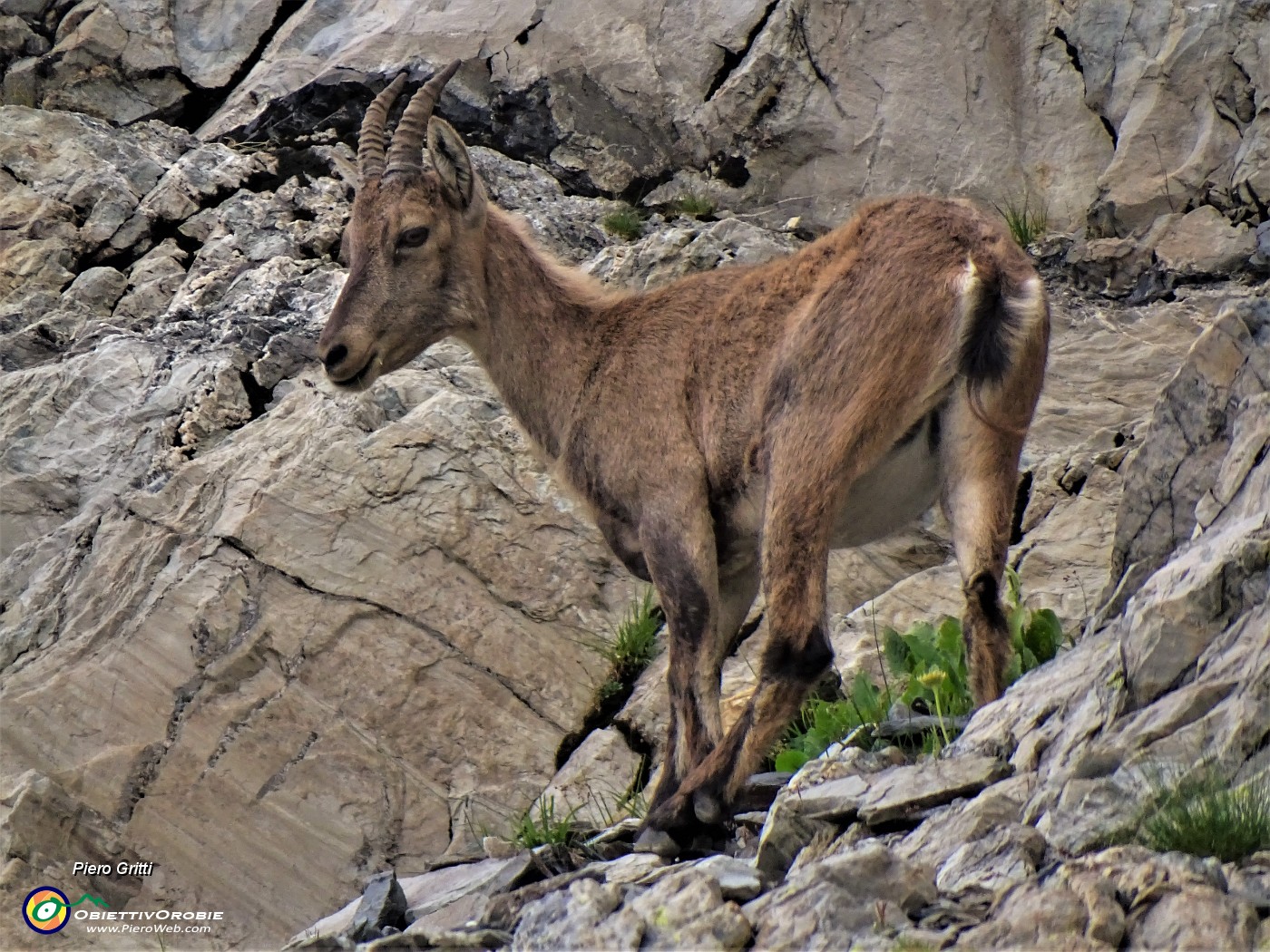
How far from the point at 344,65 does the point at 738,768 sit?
304 inches

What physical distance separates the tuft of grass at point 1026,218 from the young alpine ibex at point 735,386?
12.4ft

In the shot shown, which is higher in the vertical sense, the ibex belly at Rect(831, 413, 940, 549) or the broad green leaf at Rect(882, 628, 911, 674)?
the ibex belly at Rect(831, 413, 940, 549)

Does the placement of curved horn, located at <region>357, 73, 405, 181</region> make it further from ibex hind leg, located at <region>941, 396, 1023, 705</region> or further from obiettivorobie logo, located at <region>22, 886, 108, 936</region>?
obiettivorobie logo, located at <region>22, 886, 108, 936</region>

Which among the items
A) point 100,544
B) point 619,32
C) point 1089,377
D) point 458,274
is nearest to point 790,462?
point 458,274

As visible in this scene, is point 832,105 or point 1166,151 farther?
point 832,105

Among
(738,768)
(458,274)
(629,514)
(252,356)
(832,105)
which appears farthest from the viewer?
(832,105)

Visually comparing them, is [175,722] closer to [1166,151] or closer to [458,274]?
[458,274]

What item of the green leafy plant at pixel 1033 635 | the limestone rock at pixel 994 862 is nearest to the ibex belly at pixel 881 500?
the green leafy plant at pixel 1033 635

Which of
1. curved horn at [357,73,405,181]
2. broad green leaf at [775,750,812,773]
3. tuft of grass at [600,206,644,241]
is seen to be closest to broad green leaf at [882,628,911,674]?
broad green leaf at [775,750,812,773]

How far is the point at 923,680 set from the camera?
6391mm

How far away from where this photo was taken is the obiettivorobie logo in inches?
295

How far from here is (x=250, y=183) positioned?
11.1m

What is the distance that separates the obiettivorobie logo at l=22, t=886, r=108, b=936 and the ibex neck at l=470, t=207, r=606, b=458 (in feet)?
10.9

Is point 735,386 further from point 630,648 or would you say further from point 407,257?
point 630,648
